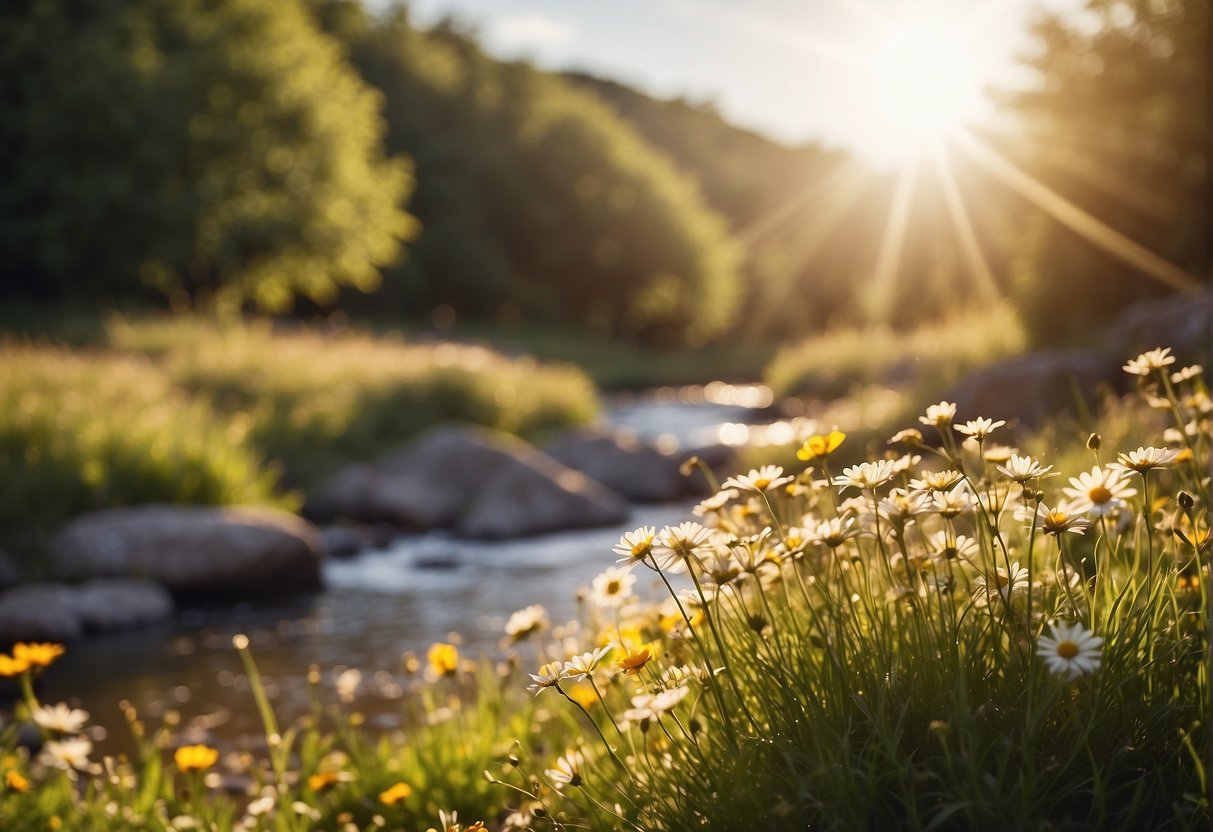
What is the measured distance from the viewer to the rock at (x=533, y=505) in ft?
37.6

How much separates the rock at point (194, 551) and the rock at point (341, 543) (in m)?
1.39

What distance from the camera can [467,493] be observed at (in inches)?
485

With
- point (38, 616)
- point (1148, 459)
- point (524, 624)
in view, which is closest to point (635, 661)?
point (524, 624)

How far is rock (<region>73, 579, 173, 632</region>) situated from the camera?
7.87 m

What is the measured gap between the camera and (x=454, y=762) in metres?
3.76

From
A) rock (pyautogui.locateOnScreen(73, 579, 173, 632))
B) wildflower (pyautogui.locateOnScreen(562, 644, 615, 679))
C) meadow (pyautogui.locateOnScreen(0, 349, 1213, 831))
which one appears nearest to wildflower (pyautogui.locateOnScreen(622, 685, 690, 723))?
meadow (pyautogui.locateOnScreen(0, 349, 1213, 831))

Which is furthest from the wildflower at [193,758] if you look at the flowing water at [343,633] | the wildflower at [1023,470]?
the wildflower at [1023,470]

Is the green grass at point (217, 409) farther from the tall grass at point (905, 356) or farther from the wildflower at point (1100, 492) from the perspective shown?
the wildflower at point (1100, 492)

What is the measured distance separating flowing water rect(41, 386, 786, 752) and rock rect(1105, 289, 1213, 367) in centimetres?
436

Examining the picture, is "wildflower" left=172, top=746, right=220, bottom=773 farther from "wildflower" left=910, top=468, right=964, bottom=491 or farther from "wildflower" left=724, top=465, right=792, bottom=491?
"wildflower" left=910, top=468, right=964, bottom=491

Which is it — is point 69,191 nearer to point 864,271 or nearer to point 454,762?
point 454,762

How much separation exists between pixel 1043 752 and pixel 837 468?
7970mm

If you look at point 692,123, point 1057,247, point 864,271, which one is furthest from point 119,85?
point 692,123

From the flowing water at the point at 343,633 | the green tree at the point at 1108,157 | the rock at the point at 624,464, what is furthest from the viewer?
the rock at the point at 624,464
